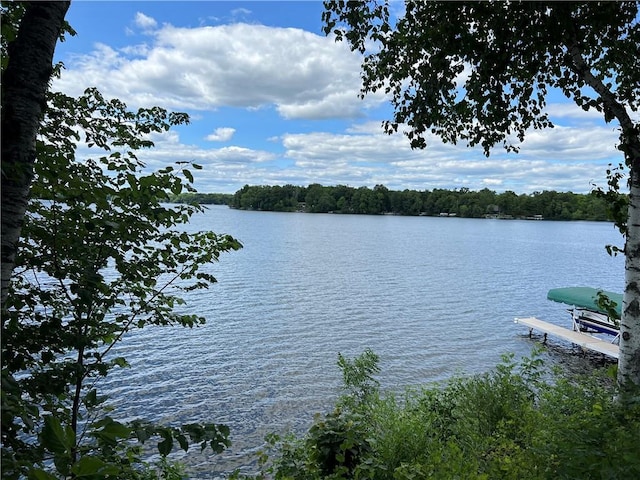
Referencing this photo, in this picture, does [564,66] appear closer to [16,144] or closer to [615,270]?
[16,144]

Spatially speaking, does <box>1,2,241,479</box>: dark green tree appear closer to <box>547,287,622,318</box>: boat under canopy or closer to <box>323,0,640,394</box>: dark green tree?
<box>323,0,640,394</box>: dark green tree

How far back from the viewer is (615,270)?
143ft

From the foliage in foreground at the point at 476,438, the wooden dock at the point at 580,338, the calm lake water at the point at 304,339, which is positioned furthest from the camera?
the wooden dock at the point at 580,338

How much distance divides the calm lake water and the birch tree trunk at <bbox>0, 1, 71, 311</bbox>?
2.78m

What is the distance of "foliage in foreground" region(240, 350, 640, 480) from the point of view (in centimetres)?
365

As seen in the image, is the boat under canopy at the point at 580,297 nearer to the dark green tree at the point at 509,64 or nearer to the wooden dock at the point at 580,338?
the wooden dock at the point at 580,338

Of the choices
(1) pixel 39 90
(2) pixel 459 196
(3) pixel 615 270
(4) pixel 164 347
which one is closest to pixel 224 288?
(4) pixel 164 347

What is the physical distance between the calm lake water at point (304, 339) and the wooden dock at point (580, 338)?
71 centimetres

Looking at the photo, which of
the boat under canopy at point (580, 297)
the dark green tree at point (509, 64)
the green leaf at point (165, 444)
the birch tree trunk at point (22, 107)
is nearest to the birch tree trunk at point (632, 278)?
the dark green tree at point (509, 64)

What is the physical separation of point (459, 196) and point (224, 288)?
525 feet

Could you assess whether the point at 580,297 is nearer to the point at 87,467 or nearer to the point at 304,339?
the point at 304,339

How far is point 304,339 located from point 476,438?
489 inches

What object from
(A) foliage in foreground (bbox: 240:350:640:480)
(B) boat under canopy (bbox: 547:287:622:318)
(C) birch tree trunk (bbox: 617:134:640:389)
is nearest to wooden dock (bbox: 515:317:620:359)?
(B) boat under canopy (bbox: 547:287:622:318)

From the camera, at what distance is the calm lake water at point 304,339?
1157 cm
